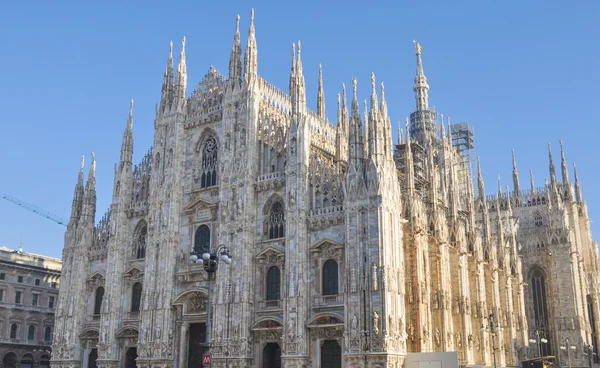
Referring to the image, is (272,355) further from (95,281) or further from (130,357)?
(95,281)

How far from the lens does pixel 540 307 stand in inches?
2749

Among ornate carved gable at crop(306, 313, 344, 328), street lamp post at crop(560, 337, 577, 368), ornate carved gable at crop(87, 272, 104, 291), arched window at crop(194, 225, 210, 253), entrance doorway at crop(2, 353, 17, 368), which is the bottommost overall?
entrance doorway at crop(2, 353, 17, 368)

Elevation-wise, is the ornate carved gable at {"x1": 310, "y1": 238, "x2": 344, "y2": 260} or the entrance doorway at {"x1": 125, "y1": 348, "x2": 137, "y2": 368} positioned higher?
the ornate carved gable at {"x1": 310, "y1": 238, "x2": 344, "y2": 260}

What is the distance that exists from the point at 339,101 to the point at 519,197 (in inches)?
1303

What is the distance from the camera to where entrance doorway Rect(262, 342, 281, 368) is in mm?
43500

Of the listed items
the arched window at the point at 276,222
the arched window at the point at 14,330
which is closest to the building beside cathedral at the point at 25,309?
the arched window at the point at 14,330

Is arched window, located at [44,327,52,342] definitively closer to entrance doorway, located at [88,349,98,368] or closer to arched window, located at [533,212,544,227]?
entrance doorway, located at [88,349,98,368]

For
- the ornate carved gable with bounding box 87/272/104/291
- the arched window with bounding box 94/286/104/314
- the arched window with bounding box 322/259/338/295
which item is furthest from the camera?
the ornate carved gable with bounding box 87/272/104/291

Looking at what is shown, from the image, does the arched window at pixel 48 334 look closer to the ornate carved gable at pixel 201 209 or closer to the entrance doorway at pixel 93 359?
the entrance doorway at pixel 93 359

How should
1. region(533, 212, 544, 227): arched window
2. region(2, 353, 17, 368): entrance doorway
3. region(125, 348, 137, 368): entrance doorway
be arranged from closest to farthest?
region(125, 348, 137, 368): entrance doorway < region(2, 353, 17, 368): entrance doorway < region(533, 212, 544, 227): arched window

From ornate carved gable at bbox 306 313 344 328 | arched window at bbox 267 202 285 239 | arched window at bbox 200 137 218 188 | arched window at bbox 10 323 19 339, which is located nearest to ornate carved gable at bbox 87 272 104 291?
arched window at bbox 200 137 218 188

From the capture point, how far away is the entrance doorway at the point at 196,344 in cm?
4709

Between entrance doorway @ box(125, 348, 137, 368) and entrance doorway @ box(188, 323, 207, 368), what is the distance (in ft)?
19.5

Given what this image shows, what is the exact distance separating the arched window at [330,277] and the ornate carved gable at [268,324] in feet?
12.9
